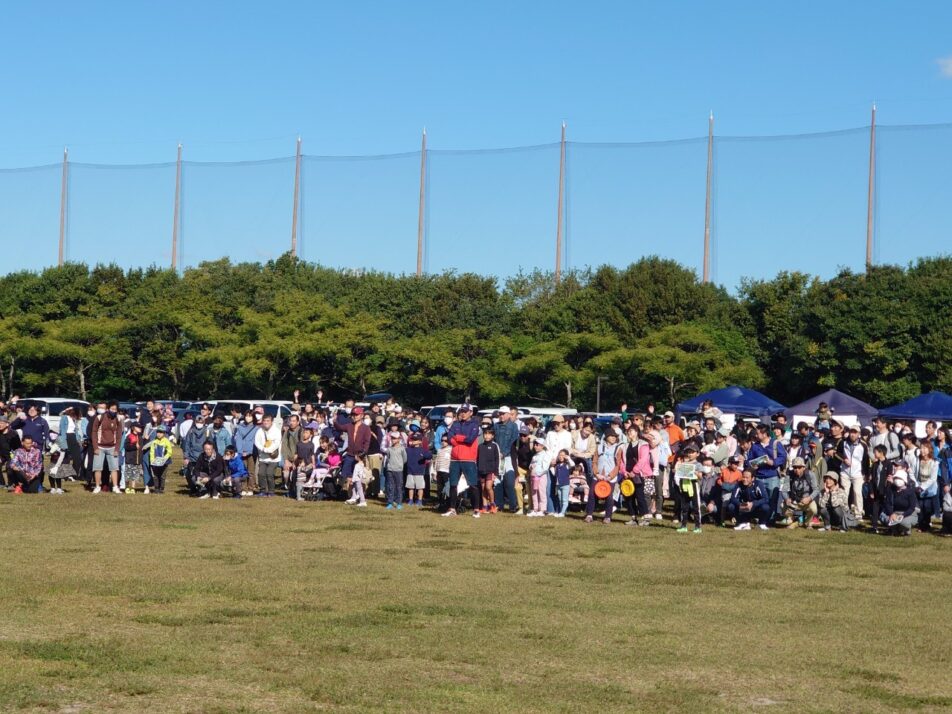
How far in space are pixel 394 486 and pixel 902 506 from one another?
877cm

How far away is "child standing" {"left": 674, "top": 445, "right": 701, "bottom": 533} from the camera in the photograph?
20.0 meters

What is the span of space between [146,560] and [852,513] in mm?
11454

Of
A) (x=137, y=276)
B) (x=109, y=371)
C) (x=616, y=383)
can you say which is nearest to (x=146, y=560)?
(x=616, y=383)

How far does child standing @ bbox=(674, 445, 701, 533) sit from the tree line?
31363 mm

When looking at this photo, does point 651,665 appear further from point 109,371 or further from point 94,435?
point 109,371

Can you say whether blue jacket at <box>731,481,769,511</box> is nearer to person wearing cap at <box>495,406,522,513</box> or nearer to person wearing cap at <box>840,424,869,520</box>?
person wearing cap at <box>840,424,869,520</box>

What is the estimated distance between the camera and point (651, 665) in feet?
31.8

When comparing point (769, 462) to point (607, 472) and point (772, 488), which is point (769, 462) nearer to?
point (772, 488)

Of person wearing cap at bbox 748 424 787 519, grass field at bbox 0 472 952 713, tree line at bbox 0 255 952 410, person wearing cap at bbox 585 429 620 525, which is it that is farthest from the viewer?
tree line at bbox 0 255 952 410

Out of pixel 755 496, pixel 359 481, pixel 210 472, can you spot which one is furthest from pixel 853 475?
pixel 210 472

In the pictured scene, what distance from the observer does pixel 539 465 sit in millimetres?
22312

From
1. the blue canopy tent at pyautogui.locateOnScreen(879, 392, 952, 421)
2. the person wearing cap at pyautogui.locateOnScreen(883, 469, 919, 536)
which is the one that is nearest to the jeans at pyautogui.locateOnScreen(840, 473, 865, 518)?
the person wearing cap at pyautogui.locateOnScreen(883, 469, 919, 536)

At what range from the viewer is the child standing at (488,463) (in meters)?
22.3

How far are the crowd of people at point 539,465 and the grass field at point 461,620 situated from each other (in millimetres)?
1617
